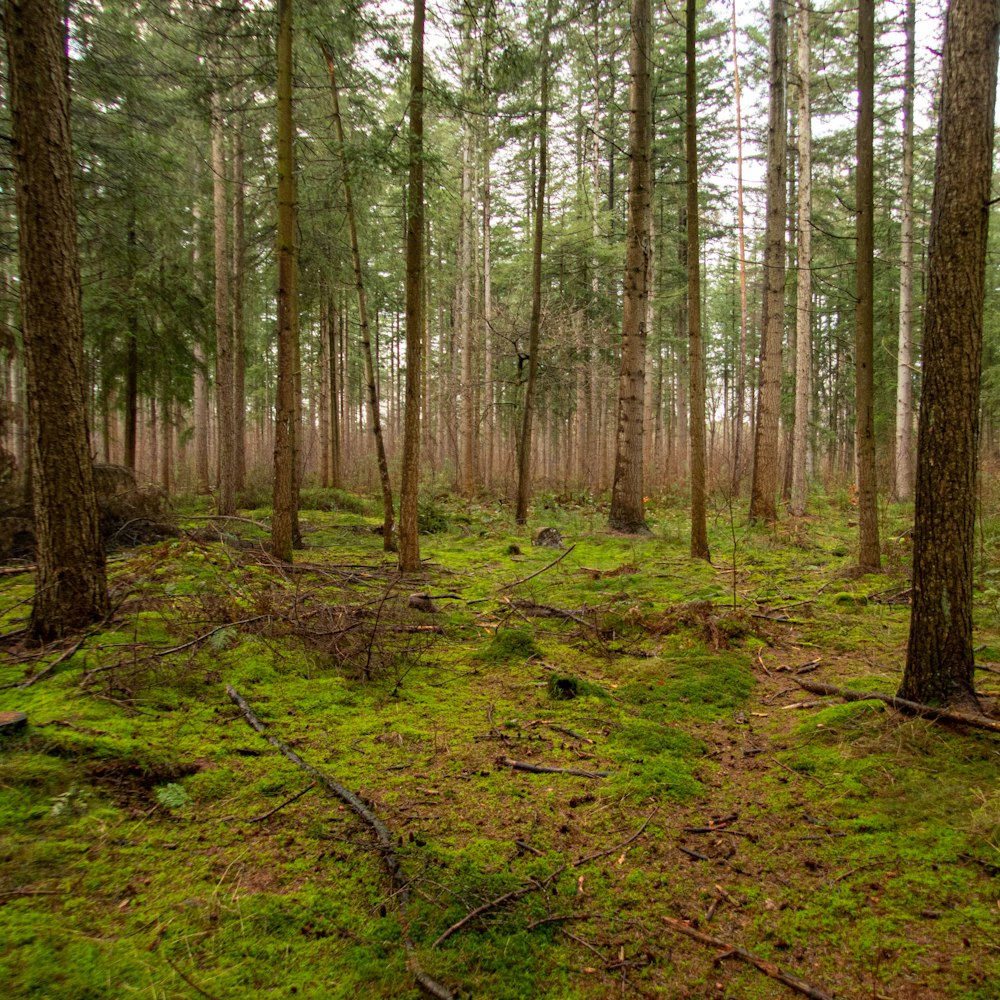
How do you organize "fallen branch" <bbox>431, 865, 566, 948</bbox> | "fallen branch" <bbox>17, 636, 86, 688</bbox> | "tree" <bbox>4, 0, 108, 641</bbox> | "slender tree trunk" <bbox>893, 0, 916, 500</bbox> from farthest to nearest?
"slender tree trunk" <bbox>893, 0, 916, 500</bbox>
"tree" <bbox>4, 0, 108, 641</bbox>
"fallen branch" <bbox>17, 636, 86, 688</bbox>
"fallen branch" <bbox>431, 865, 566, 948</bbox>

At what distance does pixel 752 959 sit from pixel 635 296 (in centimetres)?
Result: 1080

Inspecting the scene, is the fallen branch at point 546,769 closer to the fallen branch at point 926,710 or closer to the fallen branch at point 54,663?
the fallen branch at point 926,710

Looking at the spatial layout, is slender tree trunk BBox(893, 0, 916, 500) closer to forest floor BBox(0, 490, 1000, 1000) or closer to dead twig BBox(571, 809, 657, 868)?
forest floor BBox(0, 490, 1000, 1000)

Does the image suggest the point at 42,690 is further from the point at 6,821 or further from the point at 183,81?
the point at 183,81

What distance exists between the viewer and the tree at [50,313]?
4.35 m

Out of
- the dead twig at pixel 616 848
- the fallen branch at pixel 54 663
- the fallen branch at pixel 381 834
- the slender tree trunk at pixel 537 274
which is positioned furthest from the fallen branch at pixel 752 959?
the slender tree trunk at pixel 537 274

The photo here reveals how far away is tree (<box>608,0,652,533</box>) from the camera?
413 inches

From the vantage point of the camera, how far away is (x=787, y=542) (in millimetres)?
11391

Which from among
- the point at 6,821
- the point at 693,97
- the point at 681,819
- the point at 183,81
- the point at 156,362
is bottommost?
the point at 681,819

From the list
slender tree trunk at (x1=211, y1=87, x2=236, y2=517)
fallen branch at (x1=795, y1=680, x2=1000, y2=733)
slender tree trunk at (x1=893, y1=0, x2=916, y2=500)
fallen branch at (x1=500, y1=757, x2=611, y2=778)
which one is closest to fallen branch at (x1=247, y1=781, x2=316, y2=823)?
fallen branch at (x1=500, y1=757, x2=611, y2=778)

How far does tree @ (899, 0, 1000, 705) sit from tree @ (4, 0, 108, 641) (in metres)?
5.79

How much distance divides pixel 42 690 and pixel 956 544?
552 centimetres

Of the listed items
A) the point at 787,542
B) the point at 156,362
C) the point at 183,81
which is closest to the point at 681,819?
the point at 787,542

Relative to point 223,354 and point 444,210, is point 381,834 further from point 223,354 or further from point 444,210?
point 444,210
